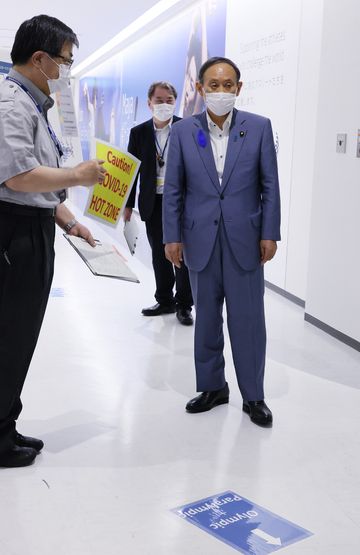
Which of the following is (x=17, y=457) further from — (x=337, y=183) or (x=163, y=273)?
(x=337, y=183)

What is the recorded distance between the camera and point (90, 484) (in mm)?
2451

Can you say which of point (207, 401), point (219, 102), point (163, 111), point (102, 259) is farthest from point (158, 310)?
point (102, 259)

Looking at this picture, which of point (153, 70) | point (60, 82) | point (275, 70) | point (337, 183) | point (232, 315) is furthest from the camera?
point (153, 70)

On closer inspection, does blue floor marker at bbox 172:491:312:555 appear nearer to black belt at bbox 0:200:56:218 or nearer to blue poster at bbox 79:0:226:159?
black belt at bbox 0:200:56:218

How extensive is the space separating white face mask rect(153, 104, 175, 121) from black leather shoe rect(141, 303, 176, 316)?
1.35 meters

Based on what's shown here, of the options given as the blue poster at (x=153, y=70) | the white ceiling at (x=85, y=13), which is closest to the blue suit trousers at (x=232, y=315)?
the blue poster at (x=153, y=70)

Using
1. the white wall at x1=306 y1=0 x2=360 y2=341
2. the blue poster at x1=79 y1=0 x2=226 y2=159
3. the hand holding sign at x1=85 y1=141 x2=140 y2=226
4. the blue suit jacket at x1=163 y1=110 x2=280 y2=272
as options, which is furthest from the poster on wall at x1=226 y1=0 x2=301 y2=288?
the hand holding sign at x1=85 y1=141 x2=140 y2=226

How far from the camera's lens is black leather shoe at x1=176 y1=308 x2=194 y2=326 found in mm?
4719

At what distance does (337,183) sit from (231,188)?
1.74 meters

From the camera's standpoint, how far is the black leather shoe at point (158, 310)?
16.3ft

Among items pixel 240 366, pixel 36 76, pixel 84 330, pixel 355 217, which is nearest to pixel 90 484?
pixel 240 366

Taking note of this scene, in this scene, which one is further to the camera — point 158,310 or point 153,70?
point 153,70

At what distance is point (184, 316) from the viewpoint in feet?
15.7

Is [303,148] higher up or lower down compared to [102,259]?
higher up
